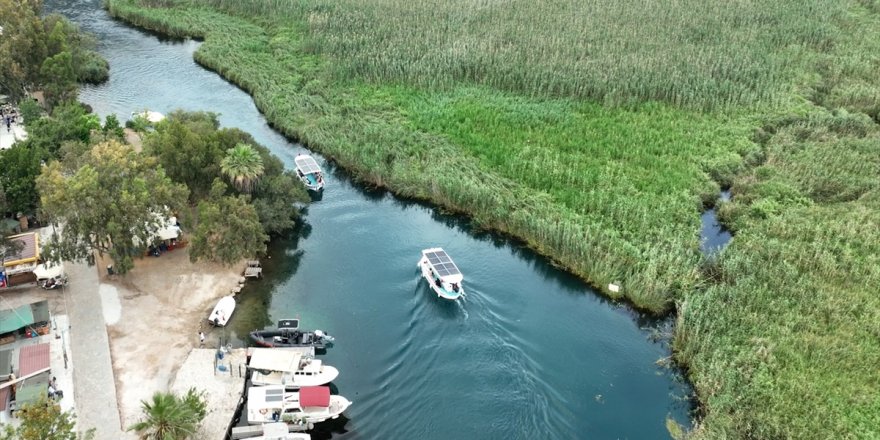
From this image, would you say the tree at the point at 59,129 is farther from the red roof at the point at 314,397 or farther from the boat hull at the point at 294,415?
the red roof at the point at 314,397

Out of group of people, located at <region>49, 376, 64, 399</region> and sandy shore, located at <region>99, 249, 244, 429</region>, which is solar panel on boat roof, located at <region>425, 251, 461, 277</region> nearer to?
sandy shore, located at <region>99, 249, 244, 429</region>

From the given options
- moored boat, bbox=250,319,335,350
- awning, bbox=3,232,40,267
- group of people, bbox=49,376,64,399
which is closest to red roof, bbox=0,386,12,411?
group of people, bbox=49,376,64,399

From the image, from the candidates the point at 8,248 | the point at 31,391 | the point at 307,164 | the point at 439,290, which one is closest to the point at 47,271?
the point at 8,248

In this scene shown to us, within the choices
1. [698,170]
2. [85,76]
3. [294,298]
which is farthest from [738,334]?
[85,76]

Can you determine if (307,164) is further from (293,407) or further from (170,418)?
(170,418)

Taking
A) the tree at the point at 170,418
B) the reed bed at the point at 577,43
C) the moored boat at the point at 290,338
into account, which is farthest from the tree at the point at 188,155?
the reed bed at the point at 577,43

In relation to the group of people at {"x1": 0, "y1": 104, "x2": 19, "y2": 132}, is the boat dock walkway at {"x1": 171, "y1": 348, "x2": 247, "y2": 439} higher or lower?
lower
